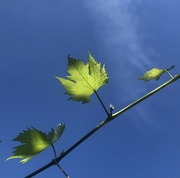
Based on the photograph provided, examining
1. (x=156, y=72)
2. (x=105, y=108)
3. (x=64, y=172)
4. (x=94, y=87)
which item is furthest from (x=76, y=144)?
(x=156, y=72)

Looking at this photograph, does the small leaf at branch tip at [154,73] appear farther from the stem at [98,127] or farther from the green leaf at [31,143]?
the green leaf at [31,143]

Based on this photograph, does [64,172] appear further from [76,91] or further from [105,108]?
[76,91]

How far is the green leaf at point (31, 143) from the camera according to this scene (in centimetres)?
118

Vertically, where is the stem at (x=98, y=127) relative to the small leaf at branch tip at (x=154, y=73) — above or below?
below

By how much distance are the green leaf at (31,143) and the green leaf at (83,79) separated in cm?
19

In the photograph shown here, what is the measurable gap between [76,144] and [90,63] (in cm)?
42

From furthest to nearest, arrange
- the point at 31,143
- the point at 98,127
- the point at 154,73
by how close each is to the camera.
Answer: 1. the point at 154,73
2. the point at 31,143
3. the point at 98,127

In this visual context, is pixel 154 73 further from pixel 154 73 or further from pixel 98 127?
pixel 98 127

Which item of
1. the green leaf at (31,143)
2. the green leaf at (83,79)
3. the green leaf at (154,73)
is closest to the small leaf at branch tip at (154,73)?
the green leaf at (154,73)

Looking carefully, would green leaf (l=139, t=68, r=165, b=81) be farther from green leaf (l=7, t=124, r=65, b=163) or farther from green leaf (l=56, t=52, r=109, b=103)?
green leaf (l=7, t=124, r=65, b=163)

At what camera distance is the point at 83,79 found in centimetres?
126

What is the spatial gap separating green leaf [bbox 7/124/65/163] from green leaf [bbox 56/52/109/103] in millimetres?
188

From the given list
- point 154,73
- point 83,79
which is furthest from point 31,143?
point 154,73

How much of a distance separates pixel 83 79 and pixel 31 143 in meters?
0.30
